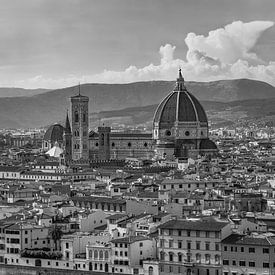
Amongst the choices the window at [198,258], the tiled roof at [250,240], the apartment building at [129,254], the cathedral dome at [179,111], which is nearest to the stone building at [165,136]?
the cathedral dome at [179,111]

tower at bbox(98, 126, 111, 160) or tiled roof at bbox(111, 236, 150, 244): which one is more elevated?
tower at bbox(98, 126, 111, 160)

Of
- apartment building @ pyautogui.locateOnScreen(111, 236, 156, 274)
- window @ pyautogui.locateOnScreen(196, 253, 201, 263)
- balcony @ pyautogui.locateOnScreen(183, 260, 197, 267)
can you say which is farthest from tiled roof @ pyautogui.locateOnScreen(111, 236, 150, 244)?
window @ pyautogui.locateOnScreen(196, 253, 201, 263)

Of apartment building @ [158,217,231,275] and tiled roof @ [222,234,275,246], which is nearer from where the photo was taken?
tiled roof @ [222,234,275,246]

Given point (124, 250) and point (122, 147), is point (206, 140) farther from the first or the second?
point (124, 250)

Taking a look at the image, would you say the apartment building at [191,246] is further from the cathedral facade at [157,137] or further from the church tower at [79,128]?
the church tower at [79,128]

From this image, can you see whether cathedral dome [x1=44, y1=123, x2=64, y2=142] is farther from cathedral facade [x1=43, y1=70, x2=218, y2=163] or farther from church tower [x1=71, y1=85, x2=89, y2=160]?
church tower [x1=71, y1=85, x2=89, y2=160]

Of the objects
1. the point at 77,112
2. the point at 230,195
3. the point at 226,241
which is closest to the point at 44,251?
the point at 226,241
